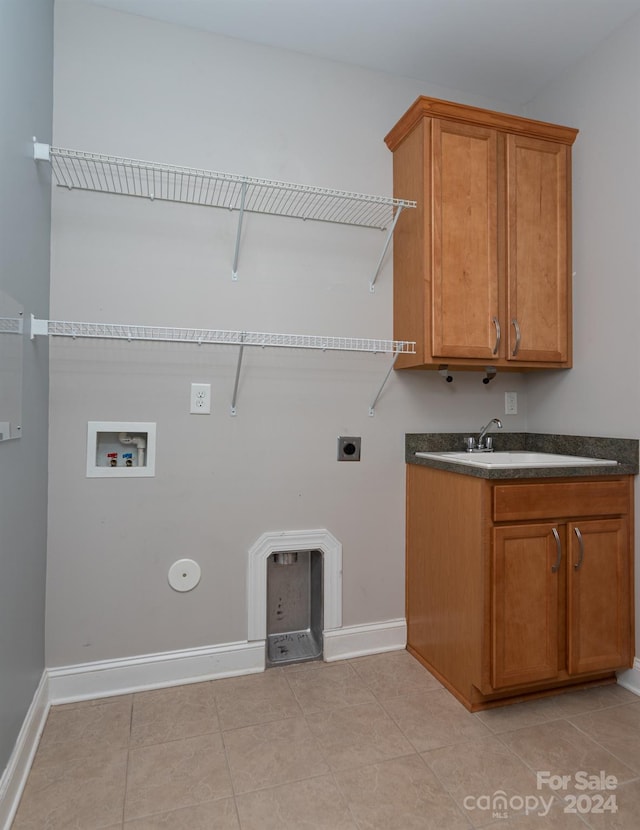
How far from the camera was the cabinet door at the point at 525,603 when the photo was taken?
1675 millimetres

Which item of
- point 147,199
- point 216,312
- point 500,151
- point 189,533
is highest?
point 500,151

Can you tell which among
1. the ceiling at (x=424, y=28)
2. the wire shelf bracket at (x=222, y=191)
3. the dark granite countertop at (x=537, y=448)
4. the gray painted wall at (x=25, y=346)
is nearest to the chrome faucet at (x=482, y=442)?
the dark granite countertop at (x=537, y=448)

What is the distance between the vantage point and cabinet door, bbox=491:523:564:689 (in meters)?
1.67

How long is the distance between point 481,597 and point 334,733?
67 cm

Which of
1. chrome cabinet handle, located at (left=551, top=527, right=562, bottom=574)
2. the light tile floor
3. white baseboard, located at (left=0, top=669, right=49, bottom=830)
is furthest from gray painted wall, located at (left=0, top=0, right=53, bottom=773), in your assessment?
chrome cabinet handle, located at (left=551, top=527, right=562, bottom=574)

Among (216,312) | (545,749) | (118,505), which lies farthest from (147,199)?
(545,749)

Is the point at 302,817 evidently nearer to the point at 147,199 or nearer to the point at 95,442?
the point at 95,442

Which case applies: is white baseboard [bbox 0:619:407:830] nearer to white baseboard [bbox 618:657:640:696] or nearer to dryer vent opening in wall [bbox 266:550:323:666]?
dryer vent opening in wall [bbox 266:550:323:666]

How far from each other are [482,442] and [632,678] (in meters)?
1.10

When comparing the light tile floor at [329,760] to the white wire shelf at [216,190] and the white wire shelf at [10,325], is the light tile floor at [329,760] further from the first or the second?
the white wire shelf at [216,190]

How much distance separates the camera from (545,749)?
151 centimetres

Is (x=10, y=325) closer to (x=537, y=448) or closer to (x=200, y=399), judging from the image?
(x=200, y=399)

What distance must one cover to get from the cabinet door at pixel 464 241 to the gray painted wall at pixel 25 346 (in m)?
1.44

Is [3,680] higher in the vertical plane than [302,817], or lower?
higher
